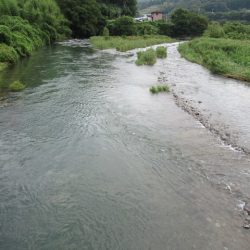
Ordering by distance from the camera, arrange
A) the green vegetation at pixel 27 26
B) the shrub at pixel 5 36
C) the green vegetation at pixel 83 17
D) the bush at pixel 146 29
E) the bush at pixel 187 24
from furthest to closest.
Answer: the bush at pixel 187 24, the bush at pixel 146 29, the green vegetation at pixel 83 17, the green vegetation at pixel 27 26, the shrub at pixel 5 36

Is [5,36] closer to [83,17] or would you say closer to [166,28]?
[83,17]

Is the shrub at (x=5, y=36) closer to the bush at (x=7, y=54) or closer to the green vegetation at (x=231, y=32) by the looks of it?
the bush at (x=7, y=54)

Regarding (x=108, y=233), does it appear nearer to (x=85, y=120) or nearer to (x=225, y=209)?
(x=225, y=209)

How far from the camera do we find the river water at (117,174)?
8648mm

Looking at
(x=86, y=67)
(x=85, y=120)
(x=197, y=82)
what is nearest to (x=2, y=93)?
(x=85, y=120)

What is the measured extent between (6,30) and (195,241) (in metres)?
33.2

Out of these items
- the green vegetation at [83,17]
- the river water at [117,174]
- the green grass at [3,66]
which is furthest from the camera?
the green vegetation at [83,17]

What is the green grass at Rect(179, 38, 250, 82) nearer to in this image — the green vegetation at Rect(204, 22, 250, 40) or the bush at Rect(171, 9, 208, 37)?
the green vegetation at Rect(204, 22, 250, 40)

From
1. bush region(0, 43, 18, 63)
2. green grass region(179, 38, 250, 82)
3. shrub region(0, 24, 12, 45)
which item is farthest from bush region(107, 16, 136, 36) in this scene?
bush region(0, 43, 18, 63)

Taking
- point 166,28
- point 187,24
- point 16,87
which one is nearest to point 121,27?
point 166,28

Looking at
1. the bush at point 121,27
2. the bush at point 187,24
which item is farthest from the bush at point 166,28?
the bush at point 121,27

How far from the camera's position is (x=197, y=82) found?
26.3 meters

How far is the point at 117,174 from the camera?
11680mm

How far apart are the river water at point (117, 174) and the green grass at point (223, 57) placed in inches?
326
